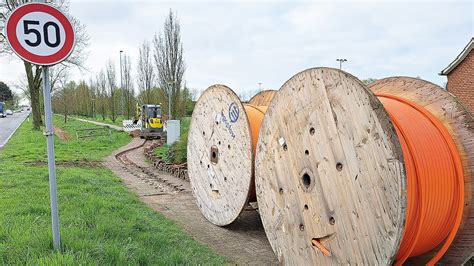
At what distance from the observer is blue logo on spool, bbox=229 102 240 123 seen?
17.1ft

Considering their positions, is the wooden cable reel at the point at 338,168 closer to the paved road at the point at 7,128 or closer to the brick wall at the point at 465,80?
the brick wall at the point at 465,80

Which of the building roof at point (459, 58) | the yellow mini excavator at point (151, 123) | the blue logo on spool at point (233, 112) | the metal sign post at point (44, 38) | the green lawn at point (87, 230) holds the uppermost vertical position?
the building roof at point (459, 58)

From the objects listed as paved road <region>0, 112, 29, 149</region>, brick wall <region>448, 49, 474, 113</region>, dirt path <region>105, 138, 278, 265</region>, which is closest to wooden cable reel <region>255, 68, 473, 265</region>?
dirt path <region>105, 138, 278, 265</region>

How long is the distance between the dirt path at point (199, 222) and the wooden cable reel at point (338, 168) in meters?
0.66

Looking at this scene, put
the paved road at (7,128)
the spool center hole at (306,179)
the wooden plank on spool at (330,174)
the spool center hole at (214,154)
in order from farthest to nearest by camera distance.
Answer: the paved road at (7,128), the spool center hole at (214,154), the spool center hole at (306,179), the wooden plank on spool at (330,174)

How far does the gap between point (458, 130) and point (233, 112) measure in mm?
3037

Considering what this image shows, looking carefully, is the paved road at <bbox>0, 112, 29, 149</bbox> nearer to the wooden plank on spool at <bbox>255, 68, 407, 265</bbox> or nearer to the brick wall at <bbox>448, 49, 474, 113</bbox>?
the wooden plank on spool at <bbox>255, 68, 407, 265</bbox>

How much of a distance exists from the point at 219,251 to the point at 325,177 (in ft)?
6.80

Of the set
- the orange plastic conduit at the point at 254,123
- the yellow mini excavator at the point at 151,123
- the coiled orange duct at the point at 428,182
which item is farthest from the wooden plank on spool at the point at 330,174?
the yellow mini excavator at the point at 151,123

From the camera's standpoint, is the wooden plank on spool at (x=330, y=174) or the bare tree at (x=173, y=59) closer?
the wooden plank on spool at (x=330, y=174)

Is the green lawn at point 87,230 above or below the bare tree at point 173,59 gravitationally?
below

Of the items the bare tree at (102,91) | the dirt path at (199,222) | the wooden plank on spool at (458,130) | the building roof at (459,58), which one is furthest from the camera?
the bare tree at (102,91)

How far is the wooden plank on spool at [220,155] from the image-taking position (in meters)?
5.07

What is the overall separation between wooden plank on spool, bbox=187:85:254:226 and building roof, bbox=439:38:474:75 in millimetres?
12796
